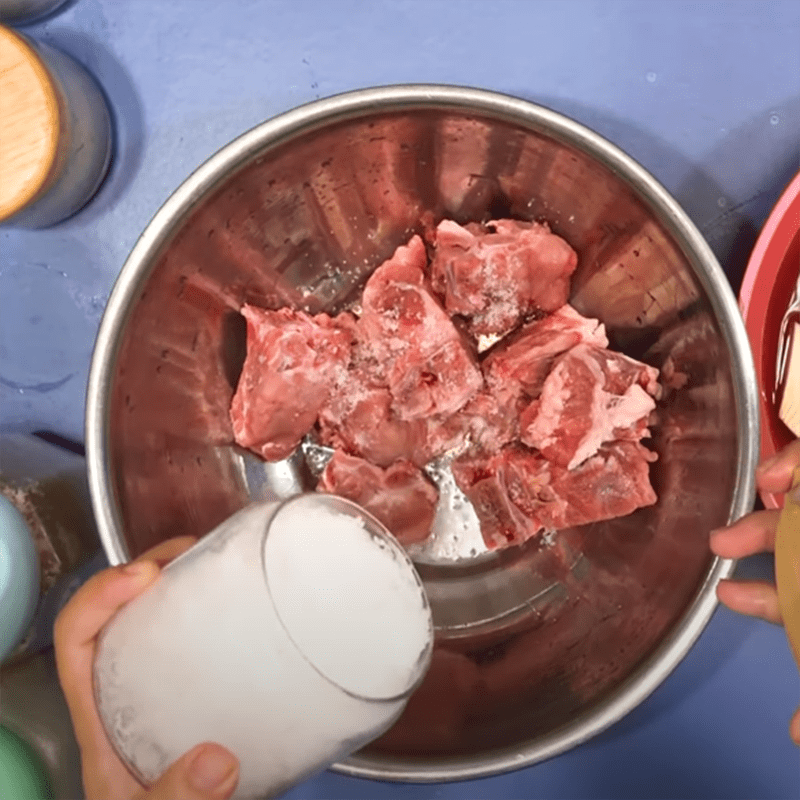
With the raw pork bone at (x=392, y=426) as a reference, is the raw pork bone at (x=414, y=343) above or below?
above

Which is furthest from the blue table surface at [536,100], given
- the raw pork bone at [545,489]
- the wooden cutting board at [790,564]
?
the wooden cutting board at [790,564]

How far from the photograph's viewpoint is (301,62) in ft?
3.44

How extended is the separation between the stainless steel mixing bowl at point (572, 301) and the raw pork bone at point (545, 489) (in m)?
0.04

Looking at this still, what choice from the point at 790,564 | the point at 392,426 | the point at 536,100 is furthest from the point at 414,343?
the point at 790,564

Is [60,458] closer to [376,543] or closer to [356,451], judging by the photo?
[356,451]

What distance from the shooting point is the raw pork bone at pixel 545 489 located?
3.11 ft

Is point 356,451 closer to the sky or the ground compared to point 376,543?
closer to the ground

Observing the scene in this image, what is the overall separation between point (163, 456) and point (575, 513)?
0.52 metres

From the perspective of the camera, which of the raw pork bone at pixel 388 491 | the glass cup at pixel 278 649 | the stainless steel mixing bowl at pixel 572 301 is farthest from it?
the raw pork bone at pixel 388 491

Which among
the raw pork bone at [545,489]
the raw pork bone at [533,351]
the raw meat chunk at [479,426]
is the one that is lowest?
the raw pork bone at [545,489]

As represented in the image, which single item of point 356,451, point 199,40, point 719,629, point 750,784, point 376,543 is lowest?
point 750,784

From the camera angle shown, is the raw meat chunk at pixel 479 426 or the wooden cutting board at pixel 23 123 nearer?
the wooden cutting board at pixel 23 123

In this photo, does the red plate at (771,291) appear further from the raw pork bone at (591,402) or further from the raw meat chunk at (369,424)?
the raw meat chunk at (369,424)

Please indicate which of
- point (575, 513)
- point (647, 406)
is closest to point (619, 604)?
point (575, 513)
